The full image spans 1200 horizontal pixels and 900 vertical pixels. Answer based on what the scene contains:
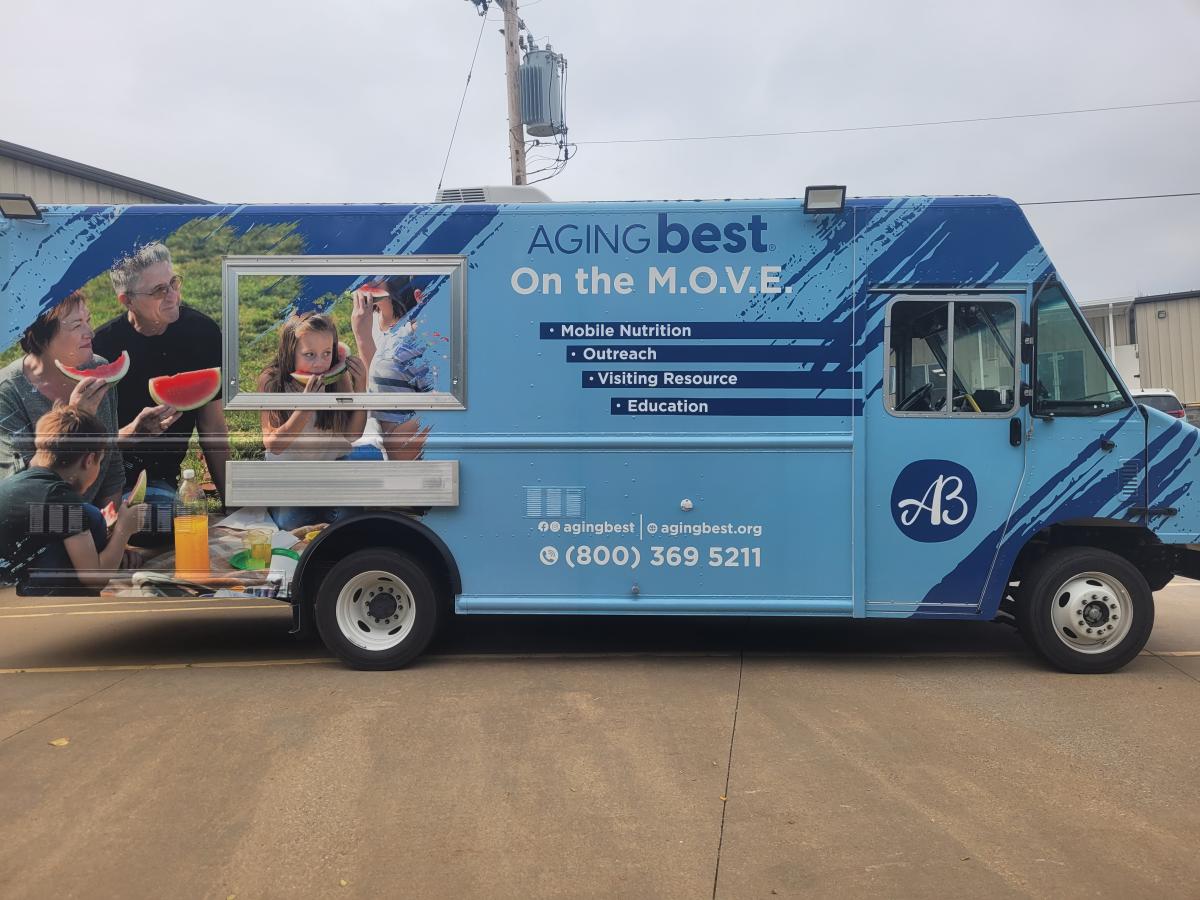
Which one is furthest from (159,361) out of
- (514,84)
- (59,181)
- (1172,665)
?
(514,84)

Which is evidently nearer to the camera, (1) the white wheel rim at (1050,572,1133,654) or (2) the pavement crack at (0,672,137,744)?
(2) the pavement crack at (0,672,137,744)

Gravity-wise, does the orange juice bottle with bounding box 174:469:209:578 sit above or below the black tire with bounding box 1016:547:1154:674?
above

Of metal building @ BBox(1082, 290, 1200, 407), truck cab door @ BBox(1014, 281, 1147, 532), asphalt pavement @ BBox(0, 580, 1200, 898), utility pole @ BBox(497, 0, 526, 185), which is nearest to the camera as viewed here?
asphalt pavement @ BBox(0, 580, 1200, 898)

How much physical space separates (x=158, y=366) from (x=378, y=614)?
7.40 ft

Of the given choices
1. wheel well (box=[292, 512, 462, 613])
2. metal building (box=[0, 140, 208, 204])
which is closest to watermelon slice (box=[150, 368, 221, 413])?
wheel well (box=[292, 512, 462, 613])

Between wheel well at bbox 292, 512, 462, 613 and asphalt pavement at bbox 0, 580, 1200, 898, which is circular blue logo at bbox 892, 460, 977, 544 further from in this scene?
wheel well at bbox 292, 512, 462, 613

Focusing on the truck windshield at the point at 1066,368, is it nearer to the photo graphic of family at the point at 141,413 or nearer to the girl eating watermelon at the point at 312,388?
the photo graphic of family at the point at 141,413

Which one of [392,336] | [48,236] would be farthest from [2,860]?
[48,236]

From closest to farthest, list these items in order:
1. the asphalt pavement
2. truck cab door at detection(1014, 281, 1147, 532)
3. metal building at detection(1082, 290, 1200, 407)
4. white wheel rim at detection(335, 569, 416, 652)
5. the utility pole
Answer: the asphalt pavement, truck cab door at detection(1014, 281, 1147, 532), white wheel rim at detection(335, 569, 416, 652), the utility pole, metal building at detection(1082, 290, 1200, 407)

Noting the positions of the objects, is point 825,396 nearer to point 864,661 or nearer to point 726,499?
point 726,499

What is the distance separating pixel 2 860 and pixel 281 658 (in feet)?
10.3

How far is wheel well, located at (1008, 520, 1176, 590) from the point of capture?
20.2 ft

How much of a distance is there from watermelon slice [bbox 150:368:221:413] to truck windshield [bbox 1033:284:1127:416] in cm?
553

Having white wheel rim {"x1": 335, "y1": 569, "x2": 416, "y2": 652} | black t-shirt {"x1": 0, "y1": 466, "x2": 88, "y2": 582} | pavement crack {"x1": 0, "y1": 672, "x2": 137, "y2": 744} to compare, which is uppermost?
black t-shirt {"x1": 0, "y1": 466, "x2": 88, "y2": 582}
